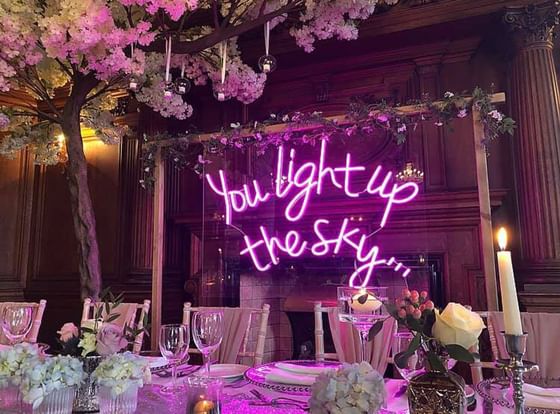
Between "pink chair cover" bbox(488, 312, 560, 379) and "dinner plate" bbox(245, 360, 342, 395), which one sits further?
"pink chair cover" bbox(488, 312, 560, 379)

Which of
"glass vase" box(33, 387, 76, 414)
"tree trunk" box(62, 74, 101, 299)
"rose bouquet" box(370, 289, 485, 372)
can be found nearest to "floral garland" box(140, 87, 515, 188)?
"tree trunk" box(62, 74, 101, 299)

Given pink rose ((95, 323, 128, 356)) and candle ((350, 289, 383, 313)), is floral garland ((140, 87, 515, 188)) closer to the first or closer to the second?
candle ((350, 289, 383, 313))

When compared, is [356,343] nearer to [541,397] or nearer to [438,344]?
[541,397]

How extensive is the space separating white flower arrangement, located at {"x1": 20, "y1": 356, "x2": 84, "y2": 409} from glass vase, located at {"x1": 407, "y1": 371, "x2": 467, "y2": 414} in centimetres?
72

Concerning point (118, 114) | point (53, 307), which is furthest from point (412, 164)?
point (53, 307)

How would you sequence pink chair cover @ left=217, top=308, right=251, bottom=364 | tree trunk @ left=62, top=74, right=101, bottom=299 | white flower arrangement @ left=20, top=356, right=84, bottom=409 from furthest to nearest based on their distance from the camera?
tree trunk @ left=62, top=74, right=101, bottom=299 → pink chair cover @ left=217, top=308, right=251, bottom=364 → white flower arrangement @ left=20, top=356, right=84, bottom=409

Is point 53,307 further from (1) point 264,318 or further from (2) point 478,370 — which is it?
(2) point 478,370

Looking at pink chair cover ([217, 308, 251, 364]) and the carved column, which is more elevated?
the carved column

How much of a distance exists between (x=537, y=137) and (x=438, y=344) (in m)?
2.71

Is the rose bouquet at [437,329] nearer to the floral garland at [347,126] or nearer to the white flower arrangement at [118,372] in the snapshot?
the white flower arrangement at [118,372]

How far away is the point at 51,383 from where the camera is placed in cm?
102

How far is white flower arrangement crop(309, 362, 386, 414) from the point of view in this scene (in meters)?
0.88

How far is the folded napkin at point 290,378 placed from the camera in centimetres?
137

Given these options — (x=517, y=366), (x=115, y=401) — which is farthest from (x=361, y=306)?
(x=115, y=401)
